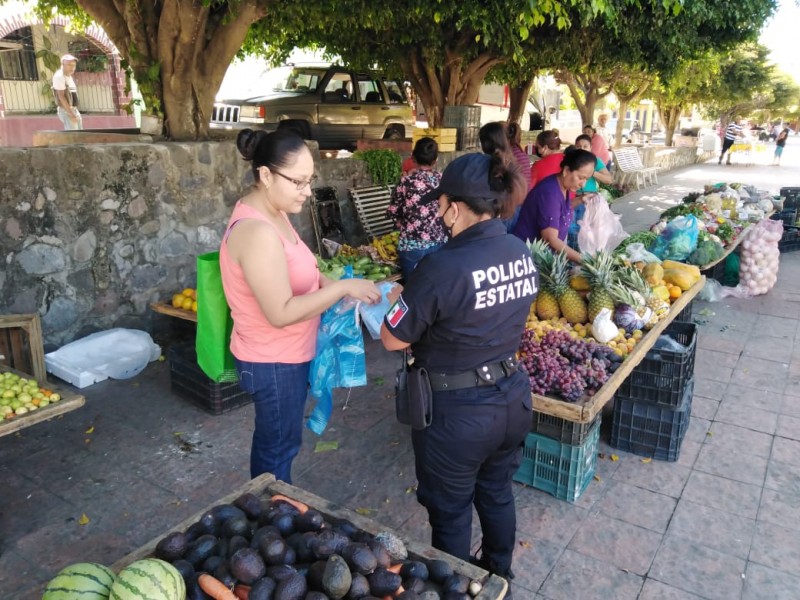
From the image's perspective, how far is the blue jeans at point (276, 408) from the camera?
108 inches

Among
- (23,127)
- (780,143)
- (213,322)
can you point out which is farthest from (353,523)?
(780,143)

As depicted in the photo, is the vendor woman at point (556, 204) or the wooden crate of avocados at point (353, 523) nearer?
the wooden crate of avocados at point (353, 523)

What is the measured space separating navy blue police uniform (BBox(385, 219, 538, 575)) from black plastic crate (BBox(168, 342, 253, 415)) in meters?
2.49

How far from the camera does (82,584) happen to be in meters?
1.66

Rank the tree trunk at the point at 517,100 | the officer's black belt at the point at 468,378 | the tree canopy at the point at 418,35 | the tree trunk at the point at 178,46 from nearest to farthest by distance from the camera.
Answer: the officer's black belt at the point at 468,378
the tree trunk at the point at 178,46
the tree canopy at the point at 418,35
the tree trunk at the point at 517,100

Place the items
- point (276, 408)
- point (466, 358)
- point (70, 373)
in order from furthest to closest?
point (70, 373) < point (276, 408) < point (466, 358)

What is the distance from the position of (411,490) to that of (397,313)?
1.89 m

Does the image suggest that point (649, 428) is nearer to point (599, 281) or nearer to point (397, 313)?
point (599, 281)

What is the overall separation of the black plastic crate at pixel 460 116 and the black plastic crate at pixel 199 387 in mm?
5991

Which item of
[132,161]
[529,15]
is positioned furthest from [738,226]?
[132,161]

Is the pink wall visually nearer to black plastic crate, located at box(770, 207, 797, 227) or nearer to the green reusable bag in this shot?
the green reusable bag

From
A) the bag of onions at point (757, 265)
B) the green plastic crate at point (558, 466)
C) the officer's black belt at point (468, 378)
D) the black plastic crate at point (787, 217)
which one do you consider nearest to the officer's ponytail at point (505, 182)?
the officer's black belt at point (468, 378)

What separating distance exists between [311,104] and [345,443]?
34.3ft

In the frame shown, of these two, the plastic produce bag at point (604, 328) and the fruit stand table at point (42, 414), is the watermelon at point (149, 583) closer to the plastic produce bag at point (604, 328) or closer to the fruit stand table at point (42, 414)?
the fruit stand table at point (42, 414)
